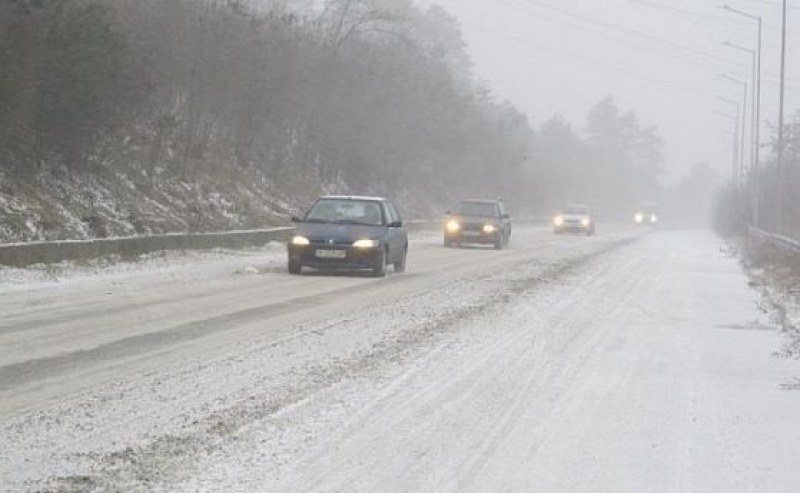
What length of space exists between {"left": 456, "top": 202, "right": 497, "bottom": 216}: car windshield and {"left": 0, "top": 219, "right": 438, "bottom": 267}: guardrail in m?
8.39

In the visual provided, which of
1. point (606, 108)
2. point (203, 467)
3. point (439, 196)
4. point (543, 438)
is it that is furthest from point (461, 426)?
point (606, 108)

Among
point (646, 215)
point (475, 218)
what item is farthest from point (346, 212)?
point (646, 215)

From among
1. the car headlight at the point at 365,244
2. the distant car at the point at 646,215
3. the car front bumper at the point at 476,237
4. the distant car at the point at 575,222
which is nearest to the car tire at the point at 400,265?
the car headlight at the point at 365,244

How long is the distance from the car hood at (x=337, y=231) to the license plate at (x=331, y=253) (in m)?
0.26

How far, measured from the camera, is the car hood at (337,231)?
2044 centimetres

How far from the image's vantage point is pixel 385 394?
27.5ft

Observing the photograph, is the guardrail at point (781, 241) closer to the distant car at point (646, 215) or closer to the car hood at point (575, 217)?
the car hood at point (575, 217)

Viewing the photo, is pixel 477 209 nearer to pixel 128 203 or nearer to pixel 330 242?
pixel 128 203

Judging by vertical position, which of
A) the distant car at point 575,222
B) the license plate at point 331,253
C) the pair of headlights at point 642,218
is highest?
the license plate at point 331,253

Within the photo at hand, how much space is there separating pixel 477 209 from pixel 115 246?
56.7 feet

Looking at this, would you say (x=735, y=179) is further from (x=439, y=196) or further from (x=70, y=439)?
(x=70, y=439)

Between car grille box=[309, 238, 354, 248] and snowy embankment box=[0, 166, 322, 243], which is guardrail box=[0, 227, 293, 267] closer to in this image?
snowy embankment box=[0, 166, 322, 243]

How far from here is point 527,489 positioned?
588cm

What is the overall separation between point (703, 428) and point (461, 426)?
1.77 metres
